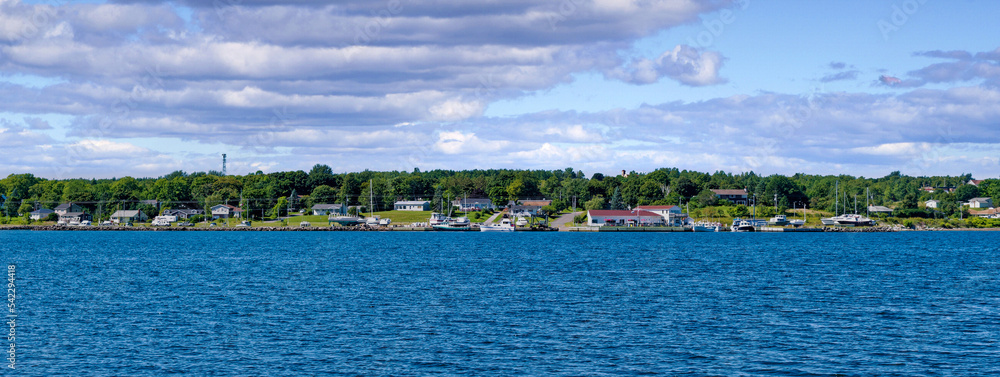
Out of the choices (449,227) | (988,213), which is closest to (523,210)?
(449,227)

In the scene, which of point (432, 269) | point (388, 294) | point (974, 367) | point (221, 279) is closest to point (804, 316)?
point (974, 367)

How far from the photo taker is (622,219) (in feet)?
533

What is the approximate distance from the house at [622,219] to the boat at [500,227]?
15.6m

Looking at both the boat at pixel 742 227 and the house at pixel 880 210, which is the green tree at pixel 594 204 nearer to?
the boat at pixel 742 227

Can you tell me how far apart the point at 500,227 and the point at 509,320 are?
125 meters

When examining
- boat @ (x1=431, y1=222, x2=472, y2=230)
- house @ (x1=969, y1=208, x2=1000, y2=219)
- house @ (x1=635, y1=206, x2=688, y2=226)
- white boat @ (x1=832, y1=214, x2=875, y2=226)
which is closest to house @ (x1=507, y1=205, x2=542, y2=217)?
boat @ (x1=431, y1=222, x2=472, y2=230)

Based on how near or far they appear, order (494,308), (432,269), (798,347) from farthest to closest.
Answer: (432,269) < (494,308) < (798,347)

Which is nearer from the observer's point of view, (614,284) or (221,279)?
(614,284)

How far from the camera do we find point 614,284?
171 feet

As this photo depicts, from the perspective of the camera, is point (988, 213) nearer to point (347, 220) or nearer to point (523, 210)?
point (523, 210)

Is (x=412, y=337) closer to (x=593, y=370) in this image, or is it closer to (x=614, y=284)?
(x=593, y=370)

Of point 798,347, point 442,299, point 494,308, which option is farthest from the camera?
point 442,299

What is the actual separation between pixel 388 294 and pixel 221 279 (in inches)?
616

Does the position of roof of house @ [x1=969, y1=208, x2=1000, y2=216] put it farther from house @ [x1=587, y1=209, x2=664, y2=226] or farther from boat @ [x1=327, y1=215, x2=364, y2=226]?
boat @ [x1=327, y1=215, x2=364, y2=226]
